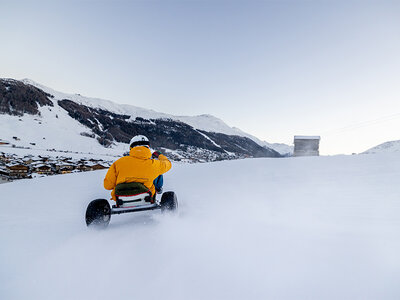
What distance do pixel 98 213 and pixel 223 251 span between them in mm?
2120

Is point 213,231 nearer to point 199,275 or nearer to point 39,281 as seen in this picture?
point 199,275

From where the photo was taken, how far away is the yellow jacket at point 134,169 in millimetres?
3684

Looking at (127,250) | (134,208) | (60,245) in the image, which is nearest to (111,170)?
(134,208)

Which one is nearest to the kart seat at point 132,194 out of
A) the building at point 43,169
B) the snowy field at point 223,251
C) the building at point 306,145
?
the snowy field at point 223,251

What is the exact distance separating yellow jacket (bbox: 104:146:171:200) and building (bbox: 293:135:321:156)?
36.5 m

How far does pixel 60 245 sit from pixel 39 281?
925mm

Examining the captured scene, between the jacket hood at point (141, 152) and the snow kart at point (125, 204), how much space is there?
1.57 feet

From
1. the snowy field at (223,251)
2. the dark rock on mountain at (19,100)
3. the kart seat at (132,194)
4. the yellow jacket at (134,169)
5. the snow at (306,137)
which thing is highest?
the dark rock on mountain at (19,100)

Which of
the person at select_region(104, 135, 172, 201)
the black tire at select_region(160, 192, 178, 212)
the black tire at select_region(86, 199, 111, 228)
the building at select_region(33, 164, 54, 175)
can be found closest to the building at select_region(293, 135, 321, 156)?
the black tire at select_region(160, 192, 178, 212)

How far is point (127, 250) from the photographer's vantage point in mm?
2648

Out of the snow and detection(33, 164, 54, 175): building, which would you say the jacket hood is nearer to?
the snow

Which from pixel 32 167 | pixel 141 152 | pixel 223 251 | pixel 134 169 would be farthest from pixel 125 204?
pixel 32 167

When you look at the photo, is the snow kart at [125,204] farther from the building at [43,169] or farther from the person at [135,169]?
the building at [43,169]

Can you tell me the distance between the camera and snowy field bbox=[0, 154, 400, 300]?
6.23 feet
